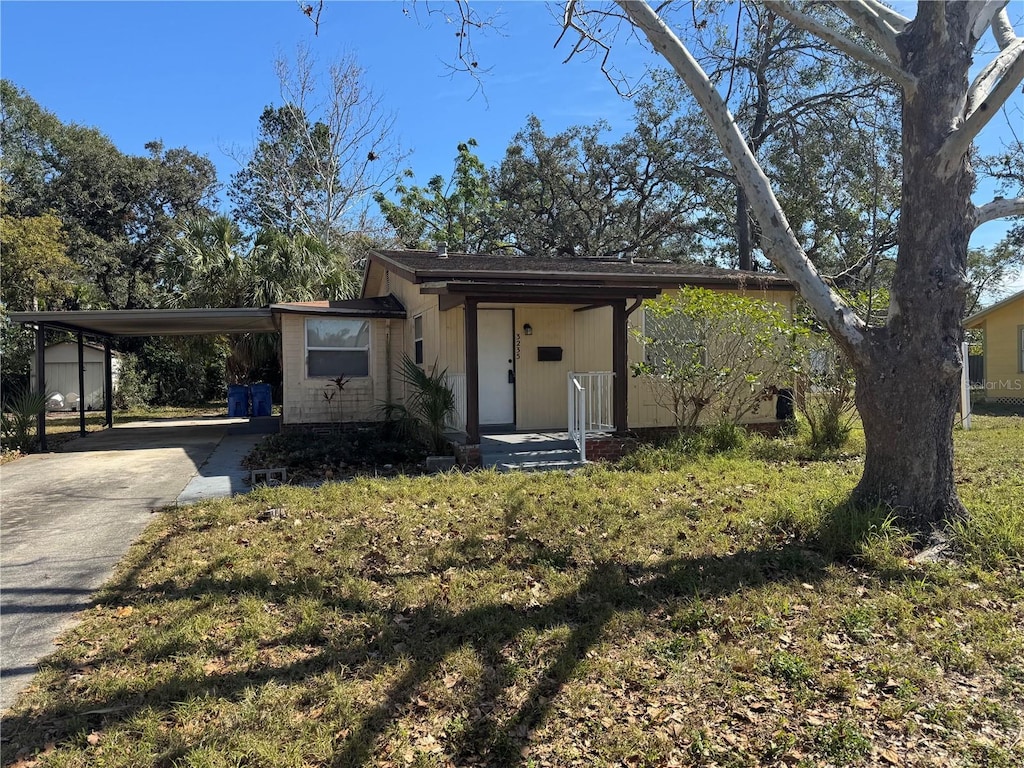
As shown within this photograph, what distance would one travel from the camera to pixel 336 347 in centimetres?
1230

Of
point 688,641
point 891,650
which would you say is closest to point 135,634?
point 688,641

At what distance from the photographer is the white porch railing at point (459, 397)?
991 centimetres

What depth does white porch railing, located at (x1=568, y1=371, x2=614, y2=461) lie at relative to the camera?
880 cm

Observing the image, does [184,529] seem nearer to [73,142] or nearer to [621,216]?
[621,216]

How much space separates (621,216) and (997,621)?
2272cm

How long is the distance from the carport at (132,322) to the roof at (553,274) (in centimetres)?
324

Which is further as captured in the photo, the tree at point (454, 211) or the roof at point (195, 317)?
the tree at point (454, 211)

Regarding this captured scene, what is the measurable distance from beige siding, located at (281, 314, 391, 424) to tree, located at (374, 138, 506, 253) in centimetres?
1479

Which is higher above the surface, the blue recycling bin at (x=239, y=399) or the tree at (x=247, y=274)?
the tree at (x=247, y=274)

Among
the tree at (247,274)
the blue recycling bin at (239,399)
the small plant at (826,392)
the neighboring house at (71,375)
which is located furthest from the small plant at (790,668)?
the neighboring house at (71,375)

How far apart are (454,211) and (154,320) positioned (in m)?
17.0

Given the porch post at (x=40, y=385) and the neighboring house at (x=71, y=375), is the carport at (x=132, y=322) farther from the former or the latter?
the neighboring house at (x=71, y=375)

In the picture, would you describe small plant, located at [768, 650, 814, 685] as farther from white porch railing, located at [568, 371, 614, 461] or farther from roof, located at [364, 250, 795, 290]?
roof, located at [364, 250, 795, 290]

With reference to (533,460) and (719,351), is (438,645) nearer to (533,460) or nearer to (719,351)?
(533,460)
